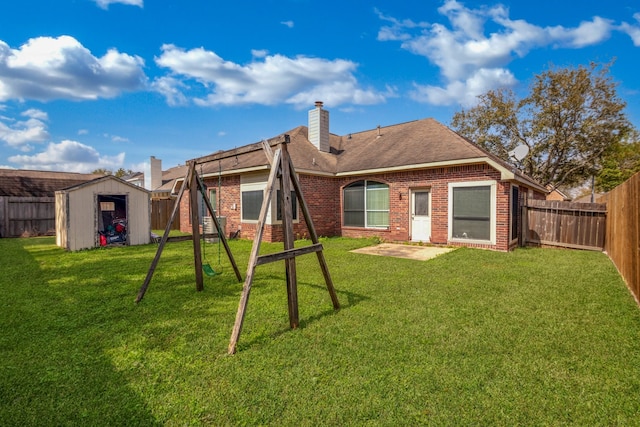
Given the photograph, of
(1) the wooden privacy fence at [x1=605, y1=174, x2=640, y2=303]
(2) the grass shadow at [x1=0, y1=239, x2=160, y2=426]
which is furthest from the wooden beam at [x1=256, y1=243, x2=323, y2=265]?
(1) the wooden privacy fence at [x1=605, y1=174, x2=640, y2=303]

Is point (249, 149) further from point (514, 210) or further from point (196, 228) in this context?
point (514, 210)

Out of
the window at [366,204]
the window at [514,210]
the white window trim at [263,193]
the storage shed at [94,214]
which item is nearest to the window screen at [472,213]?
the window at [514,210]

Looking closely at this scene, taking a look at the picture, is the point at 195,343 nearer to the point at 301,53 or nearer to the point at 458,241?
the point at 458,241

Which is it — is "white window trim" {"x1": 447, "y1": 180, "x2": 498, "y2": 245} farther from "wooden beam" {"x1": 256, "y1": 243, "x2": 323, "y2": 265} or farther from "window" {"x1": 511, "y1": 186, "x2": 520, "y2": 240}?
"wooden beam" {"x1": 256, "y1": 243, "x2": 323, "y2": 265}

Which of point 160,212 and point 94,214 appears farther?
point 160,212

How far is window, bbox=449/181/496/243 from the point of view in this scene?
10000 mm

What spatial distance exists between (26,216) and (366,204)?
54.3 feet

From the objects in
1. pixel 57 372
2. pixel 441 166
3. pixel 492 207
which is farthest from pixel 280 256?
pixel 492 207

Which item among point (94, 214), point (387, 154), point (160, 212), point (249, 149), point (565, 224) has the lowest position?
point (565, 224)

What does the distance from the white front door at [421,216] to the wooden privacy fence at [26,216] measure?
1773cm

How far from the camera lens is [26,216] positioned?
51.5 feet

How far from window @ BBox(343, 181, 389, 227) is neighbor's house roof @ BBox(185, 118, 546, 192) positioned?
0.71 m

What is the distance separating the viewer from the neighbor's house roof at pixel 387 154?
34.5 feet

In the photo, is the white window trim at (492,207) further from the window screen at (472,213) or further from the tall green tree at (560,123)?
the tall green tree at (560,123)
